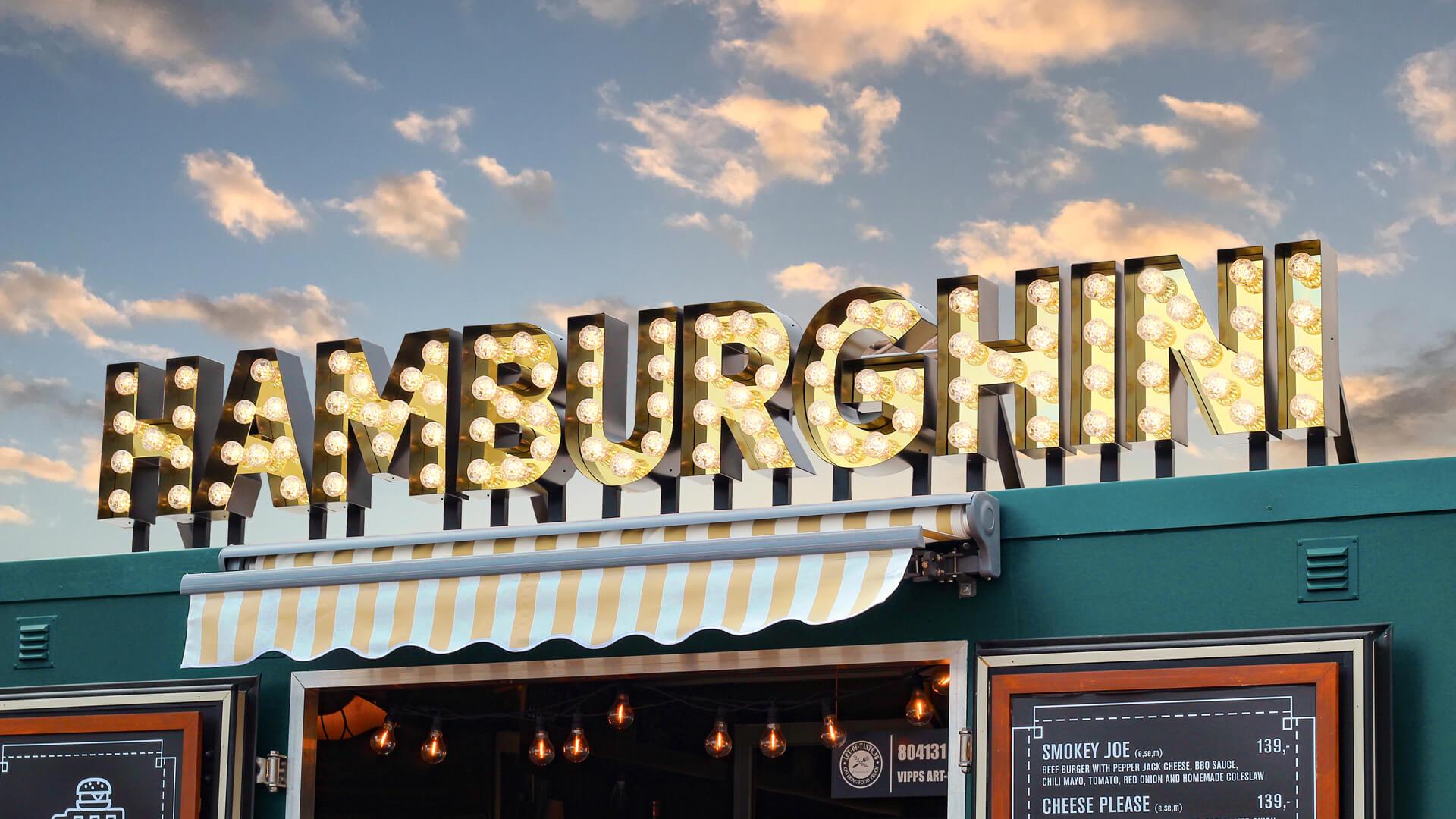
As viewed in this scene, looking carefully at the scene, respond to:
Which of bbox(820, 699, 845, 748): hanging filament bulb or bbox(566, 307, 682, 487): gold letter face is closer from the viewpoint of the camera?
bbox(566, 307, 682, 487): gold letter face

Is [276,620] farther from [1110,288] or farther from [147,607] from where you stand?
[1110,288]

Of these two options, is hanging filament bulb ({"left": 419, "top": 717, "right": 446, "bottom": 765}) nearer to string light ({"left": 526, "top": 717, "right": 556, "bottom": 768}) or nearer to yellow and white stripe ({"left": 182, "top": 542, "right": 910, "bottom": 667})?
string light ({"left": 526, "top": 717, "right": 556, "bottom": 768})

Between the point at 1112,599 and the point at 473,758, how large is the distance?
6494mm

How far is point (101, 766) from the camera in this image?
10.0 meters

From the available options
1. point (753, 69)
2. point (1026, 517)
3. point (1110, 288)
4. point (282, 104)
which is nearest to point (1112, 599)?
point (1026, 517)

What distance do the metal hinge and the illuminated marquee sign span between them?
1.68 meters

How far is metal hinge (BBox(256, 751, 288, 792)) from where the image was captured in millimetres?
9797

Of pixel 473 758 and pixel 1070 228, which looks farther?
pixel 1070 228

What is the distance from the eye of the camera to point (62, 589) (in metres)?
10.8

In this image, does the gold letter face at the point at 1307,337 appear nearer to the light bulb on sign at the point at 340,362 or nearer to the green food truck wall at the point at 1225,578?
the green food truck wall at the point at 1225,578

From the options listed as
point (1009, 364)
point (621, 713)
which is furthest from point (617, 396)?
point (1009, 364)

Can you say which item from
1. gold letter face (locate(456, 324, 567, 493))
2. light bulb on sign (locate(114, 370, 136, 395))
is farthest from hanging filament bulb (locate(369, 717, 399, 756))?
light bulb on sign (locate(114, 370, 136, 395))

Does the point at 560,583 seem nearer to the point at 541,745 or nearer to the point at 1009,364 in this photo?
the point at 1009,364

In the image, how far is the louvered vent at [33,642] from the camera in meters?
10.8
